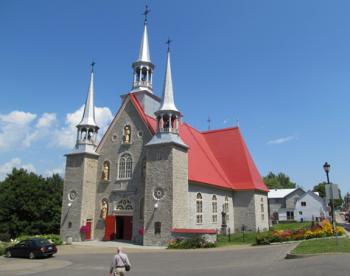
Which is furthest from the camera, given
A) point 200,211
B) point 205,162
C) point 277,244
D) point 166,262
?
point 205,162

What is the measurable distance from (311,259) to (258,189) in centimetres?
2328

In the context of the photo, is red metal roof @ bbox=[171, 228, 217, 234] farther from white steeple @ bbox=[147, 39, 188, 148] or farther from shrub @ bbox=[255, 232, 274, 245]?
white steeple @ bbox=[147, 39, 188, 148]

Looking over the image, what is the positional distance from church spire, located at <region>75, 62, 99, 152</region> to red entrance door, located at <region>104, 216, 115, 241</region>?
6.99 m

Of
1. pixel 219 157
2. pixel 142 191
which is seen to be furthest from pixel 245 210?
pixel 142 191

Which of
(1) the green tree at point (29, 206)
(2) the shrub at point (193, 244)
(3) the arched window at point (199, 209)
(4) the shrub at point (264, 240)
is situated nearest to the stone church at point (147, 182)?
(3) the arched window at point (199, 209)

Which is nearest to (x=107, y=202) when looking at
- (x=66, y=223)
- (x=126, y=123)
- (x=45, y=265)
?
(x=66, y=223)

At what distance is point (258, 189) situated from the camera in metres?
36.8

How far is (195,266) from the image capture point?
1543 centimetres

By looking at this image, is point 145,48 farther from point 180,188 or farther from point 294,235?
point 294,235

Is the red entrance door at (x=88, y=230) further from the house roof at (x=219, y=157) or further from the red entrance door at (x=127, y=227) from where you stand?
the house roof at (x=219, y=157)

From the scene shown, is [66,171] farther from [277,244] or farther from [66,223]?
[277,244]

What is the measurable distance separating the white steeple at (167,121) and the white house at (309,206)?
48506 mm

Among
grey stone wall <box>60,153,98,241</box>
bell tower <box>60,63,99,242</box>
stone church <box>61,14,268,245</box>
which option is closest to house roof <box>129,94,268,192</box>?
stone church <box>61,14,268,245</box>

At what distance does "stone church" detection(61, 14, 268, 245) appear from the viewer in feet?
89.5
